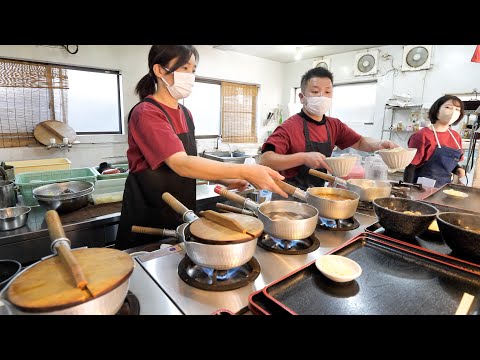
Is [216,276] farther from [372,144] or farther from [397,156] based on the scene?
[372,144]

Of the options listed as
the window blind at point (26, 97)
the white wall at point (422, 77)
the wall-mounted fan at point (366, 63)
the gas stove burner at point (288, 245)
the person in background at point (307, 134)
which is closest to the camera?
the gas stove burner at point (288, 245)

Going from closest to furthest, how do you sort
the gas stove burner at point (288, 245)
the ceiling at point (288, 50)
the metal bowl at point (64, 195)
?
the gas stove burner at point (288, 245)
the metal bowl at point (64, 195)
the ceiling at point (288, 50)

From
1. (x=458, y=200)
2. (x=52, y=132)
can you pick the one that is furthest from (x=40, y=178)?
(x=458, y=200)

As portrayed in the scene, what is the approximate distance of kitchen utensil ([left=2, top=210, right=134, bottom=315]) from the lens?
1.63 feet

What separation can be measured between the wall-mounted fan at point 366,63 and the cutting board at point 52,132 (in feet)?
16.5

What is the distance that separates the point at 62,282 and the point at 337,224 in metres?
1.06

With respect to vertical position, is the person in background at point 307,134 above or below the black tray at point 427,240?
above

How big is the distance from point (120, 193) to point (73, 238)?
1.88 ft

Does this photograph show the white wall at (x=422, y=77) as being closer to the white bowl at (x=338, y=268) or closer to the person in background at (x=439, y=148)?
the person in background at (x=439, y=148)

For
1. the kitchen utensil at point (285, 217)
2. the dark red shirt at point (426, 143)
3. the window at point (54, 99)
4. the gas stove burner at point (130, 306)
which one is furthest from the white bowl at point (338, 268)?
the window at point (54, 99)

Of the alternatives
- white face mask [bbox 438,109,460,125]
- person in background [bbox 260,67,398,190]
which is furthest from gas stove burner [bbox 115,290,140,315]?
white face mask [bbox 438,109,460,125]

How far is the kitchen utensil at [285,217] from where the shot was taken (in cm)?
97

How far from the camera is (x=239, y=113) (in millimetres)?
5785
